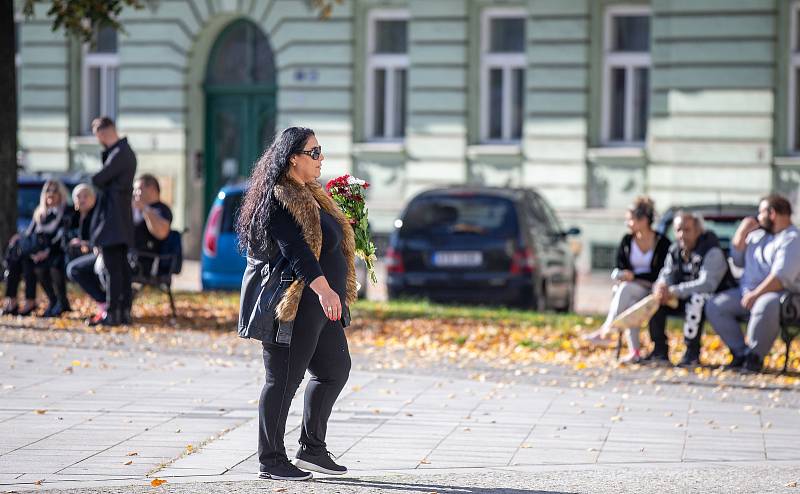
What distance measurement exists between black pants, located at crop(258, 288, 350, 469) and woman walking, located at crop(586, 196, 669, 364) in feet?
17.4

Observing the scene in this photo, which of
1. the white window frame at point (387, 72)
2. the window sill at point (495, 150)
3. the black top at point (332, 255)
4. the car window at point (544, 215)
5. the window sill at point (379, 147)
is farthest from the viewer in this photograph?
the white window frame at point (387, 72)

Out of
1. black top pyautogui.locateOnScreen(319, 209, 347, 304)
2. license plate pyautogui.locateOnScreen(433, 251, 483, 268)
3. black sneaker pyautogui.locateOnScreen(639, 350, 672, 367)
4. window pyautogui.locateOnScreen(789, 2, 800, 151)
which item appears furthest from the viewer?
window pyautogui.locateOnScreen(789, 2, 800, 151)

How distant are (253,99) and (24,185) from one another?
864cm

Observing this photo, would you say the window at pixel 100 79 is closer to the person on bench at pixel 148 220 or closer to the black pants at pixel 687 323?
the person on bench at pixel 148 220

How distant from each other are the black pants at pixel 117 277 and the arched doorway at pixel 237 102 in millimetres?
12789

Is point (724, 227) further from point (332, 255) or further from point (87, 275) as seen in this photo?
point (332, 255)

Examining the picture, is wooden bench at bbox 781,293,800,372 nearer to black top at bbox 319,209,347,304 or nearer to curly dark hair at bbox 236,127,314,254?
black top at bbox 319,209,347,304

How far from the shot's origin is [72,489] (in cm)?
759

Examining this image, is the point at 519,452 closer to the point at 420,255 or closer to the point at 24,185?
the point at 420,255

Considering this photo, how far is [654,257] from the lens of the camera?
1335 centimetres

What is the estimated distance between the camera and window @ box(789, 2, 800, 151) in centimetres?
2311

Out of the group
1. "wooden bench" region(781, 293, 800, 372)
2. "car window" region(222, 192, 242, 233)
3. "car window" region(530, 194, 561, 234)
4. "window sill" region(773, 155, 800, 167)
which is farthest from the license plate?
"window sill" region(773, 155, 800, 167)

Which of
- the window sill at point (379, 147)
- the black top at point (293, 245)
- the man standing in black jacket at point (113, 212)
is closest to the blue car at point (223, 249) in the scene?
the man standing in black jacket at point (113, 212)

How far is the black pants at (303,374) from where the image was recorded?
7.87 metres
